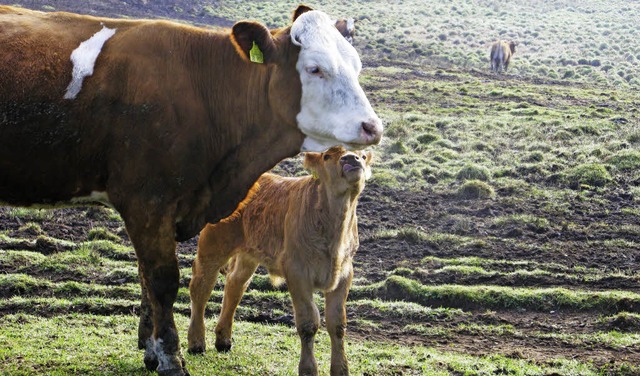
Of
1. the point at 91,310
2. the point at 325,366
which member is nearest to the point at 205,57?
the point at 325,366

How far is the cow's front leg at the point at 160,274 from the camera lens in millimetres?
6730

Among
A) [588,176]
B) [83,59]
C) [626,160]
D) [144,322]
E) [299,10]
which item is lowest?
[588,176]

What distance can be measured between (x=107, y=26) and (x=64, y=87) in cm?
74

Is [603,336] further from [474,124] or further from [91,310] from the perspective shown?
[474,124]

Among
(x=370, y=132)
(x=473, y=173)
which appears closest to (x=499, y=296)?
(x=370, y=132)

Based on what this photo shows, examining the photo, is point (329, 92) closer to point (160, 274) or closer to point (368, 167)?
point (160, 274)

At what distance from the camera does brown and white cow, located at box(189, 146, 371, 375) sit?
26.6ft

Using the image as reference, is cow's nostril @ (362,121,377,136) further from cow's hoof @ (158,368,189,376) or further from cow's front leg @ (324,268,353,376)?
cow's hoof @ (158,368,189,376)

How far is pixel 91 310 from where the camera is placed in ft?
33.3

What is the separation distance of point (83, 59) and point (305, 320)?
2979 millimetres

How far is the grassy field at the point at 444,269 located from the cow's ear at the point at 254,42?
279 cm

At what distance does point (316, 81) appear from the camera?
6.95 metres

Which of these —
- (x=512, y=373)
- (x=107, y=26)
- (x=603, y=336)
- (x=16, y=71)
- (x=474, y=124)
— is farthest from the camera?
(x=474, y=124)

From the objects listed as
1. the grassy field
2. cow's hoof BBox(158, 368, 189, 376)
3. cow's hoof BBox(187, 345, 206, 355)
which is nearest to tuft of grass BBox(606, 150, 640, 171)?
the grassy field
